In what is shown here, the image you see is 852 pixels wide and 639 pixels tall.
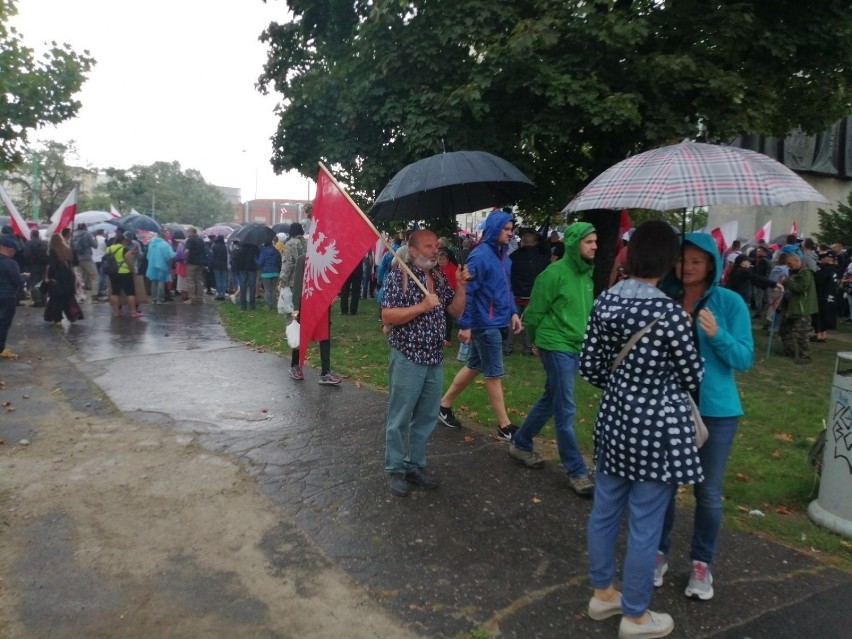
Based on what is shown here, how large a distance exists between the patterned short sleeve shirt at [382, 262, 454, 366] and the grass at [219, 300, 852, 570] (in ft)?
5.71

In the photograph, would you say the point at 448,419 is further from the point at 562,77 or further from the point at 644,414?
the point at 562,77

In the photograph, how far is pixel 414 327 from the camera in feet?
14.9

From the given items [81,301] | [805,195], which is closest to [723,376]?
[805,195]

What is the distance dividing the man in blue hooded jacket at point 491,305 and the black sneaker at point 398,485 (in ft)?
4.34

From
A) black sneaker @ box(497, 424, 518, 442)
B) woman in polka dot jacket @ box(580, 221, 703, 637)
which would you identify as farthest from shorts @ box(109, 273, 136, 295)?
woman in polka dot jacket @ box(580, 221, 703, 637)

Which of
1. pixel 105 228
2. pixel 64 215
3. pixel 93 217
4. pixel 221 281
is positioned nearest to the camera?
pixel 64 215

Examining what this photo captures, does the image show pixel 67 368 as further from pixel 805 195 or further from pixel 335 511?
pixel 805 195

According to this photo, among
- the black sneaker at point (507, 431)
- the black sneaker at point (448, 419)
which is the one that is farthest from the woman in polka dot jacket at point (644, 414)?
the black sneaker at point (448, 419)

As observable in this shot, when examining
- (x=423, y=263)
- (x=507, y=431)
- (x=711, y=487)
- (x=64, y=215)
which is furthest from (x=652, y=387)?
(x=64, y=215)

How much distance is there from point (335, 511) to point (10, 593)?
182 centimetres

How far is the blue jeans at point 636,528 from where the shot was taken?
3057 millimetres

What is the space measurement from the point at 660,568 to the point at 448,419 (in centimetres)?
294

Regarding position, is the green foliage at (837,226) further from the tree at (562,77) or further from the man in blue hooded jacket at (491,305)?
the man in blue hooded jacket at (491,305)

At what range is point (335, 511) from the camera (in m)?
4.42
